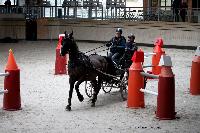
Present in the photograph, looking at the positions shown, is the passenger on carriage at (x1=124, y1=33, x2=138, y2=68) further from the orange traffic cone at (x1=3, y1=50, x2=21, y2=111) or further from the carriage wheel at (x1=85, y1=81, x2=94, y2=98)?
the orange traffic cone at (x1=3, y1=50, x2=21, y2=111)

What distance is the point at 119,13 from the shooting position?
109 feet

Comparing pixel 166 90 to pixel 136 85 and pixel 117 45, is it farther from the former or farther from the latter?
pixel 117 45

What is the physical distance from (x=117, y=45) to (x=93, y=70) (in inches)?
68.2

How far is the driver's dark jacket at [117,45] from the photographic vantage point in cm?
1298

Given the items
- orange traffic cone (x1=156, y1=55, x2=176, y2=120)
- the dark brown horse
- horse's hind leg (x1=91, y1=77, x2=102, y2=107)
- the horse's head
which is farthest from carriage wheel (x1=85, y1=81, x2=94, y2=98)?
orange traffic cone (x1=156, y1=55, x2=176, y2=120)

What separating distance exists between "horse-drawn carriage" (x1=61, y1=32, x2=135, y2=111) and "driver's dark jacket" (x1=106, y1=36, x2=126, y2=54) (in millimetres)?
173

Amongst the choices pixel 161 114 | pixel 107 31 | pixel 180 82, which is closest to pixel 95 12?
pixel 107 31

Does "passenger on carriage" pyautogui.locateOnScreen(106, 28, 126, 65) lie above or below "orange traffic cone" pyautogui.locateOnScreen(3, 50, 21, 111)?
above

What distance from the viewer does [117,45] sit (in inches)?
513

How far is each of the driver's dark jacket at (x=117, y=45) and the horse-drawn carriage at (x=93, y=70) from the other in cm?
17

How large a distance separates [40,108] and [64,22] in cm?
2375

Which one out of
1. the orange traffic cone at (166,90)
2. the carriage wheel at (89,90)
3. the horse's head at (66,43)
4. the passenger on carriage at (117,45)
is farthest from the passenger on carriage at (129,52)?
the orange traffic cone at (166,90)

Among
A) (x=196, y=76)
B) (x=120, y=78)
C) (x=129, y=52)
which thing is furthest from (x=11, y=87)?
(x=196, y=76)

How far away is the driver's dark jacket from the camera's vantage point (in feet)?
42.6
